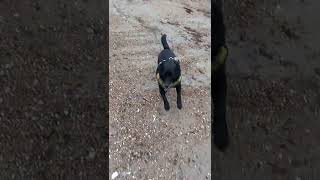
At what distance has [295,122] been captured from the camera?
993 cm

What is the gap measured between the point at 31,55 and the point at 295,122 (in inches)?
213

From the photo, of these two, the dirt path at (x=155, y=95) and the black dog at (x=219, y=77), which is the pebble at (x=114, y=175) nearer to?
the dirt path at (x=155, y=95)

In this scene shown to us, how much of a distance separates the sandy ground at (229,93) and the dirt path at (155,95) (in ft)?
0.06

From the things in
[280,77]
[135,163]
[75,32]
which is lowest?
[135,163]

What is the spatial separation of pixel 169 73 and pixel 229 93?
6.20 feet

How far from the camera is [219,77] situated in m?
10.4

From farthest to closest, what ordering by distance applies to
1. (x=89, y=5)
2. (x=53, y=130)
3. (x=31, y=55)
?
1. (x=89, y=5)
2. (x=31, y=55)
3. (x=53, y=130)

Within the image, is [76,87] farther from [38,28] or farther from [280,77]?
[280,77]

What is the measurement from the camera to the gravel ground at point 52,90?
28.3 ft

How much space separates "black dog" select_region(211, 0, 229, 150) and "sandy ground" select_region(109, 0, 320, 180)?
142 millimetres

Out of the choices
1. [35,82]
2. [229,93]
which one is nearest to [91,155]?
[35,82]

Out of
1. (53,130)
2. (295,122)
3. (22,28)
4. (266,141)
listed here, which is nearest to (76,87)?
(53,130)

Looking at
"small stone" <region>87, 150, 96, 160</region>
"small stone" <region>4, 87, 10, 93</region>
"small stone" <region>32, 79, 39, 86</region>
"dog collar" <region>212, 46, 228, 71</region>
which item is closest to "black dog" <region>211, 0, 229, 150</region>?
"dog collar" <region>212, 46, 228, 71</region>

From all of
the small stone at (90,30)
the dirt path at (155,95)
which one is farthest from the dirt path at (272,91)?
the small stone at (90,30)
